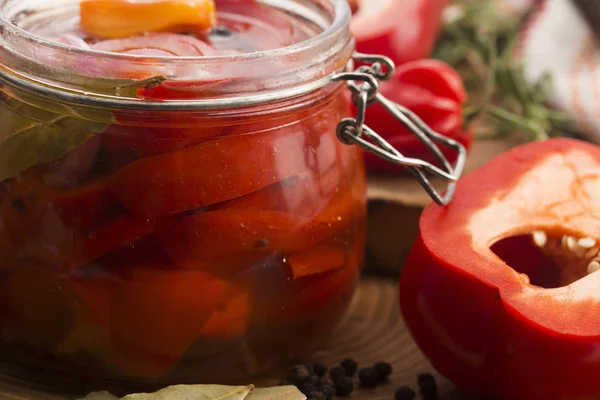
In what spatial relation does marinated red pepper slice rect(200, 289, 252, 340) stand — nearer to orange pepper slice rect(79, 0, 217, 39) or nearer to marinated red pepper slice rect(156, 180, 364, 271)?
marinated red pepper slice rect(156, 180, 364, 271)

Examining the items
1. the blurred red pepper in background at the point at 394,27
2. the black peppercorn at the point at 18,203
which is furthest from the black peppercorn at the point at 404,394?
the blurred red pepper in background at the point at 394,27

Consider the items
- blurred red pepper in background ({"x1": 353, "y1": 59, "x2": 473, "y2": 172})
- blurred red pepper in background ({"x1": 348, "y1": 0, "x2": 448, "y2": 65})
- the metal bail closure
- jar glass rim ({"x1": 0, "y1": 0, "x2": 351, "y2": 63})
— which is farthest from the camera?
blurred red pepper in background ({"x1": 348, "y1": 0, "x2": 448, "y2": 65})

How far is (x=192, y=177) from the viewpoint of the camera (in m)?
0.91

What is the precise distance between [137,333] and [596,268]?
0.49 meters

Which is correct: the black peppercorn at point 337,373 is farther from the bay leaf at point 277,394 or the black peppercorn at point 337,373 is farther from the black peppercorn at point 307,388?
the bay leaf at point 277,394

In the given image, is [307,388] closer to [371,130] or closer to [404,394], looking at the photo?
[404,394]

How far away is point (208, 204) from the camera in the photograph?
0.92 m

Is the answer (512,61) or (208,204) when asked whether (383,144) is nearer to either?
(208,204)

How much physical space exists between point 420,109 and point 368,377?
0.48 metres

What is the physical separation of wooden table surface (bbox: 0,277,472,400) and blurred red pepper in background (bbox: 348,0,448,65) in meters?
0.43

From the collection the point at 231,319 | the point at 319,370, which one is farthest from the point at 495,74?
the point at 231,319

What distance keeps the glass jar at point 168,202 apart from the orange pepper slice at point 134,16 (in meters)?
0.11

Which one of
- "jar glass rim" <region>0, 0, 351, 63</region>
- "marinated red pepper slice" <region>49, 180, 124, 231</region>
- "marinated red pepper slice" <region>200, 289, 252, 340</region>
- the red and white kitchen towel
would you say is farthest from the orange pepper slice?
the red and white kitchen towel

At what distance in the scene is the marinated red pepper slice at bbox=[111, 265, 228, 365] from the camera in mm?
934
